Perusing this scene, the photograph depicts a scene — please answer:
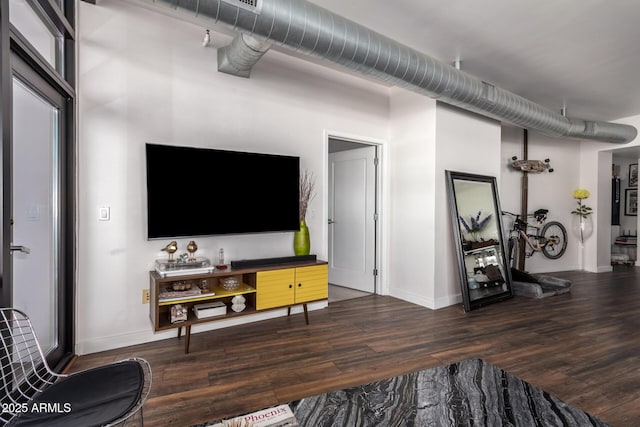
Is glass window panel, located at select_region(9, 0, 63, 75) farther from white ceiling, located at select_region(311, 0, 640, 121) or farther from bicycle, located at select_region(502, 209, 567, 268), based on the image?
bicycle, located at select_region(502, 209, 567, 268)

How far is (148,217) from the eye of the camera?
108 inches

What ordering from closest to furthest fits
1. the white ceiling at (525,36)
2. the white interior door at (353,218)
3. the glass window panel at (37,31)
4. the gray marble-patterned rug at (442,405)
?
1. the gray marble-patterned rug at (442,405)
2. the glass window panel at (37,31)
3. the white ceiling at (525,36)
4. the white interior door at (353,218)

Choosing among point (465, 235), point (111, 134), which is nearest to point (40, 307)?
point (111, 134)

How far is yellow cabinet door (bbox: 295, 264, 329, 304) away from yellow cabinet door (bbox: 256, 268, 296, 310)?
0.07 m

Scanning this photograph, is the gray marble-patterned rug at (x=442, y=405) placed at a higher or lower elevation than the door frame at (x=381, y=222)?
lower

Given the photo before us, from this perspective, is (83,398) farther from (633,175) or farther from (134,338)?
(633,175)

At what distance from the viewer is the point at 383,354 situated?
8.96 feet

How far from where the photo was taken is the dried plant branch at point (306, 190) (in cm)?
368

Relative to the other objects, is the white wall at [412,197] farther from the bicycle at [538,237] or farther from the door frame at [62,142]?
the door frame at [62,142]

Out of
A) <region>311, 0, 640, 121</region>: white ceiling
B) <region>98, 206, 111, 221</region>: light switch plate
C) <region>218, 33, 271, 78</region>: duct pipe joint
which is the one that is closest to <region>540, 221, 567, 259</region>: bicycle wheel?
<region>311, 0, 640, 121</region>: white ceiling

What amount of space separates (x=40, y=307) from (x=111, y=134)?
55.1 inches

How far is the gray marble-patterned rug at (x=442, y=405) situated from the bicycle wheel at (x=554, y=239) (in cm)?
568

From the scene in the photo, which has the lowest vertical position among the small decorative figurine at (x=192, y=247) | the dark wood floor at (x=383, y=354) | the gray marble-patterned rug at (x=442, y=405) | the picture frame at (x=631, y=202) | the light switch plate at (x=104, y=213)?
the dark wood floor at (x=383, y=354)

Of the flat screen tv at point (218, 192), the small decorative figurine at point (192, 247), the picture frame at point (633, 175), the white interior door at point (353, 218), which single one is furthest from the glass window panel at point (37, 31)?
the picture frame at point (633, 175)
